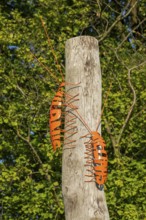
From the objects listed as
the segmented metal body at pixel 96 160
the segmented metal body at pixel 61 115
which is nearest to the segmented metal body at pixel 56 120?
the segmented metal body at pixel 61 115

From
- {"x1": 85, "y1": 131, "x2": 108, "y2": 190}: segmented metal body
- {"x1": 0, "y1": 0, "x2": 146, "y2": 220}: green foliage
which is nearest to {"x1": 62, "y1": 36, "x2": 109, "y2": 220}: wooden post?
{"x1": 85, "y1": 131, "x2": 108, "y2": 190}: segmented metal body

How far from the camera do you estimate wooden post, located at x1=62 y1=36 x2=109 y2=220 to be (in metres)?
3.00

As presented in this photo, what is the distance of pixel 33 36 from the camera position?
1017cm

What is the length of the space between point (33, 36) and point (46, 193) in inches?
125

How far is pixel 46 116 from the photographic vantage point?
9.41 m

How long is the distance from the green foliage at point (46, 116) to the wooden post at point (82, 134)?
17.4 ft

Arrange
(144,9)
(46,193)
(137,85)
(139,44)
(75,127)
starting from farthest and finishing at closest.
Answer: (144,9) < (139,44) < (137,85) < (46,193) < (75,127)

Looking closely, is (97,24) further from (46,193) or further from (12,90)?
Answer: (46,193)

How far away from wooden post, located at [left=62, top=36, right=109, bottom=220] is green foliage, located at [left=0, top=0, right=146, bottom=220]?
5.31 meters

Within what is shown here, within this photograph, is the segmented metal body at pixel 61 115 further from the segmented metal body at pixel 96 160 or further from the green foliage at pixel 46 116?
the green foliage at pixel 46 116

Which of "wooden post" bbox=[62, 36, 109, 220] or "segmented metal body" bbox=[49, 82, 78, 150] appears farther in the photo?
"segmented metal body" bbox=[49, 82, 78, 150]

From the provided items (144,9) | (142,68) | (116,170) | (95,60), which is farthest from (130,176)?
(95,60)

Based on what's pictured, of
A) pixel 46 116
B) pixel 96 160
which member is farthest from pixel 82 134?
pixel 46 116

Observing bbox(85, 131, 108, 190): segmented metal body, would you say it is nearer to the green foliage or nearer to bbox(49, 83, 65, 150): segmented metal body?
bbox(49, 83, 65, 150): segmented metal body
